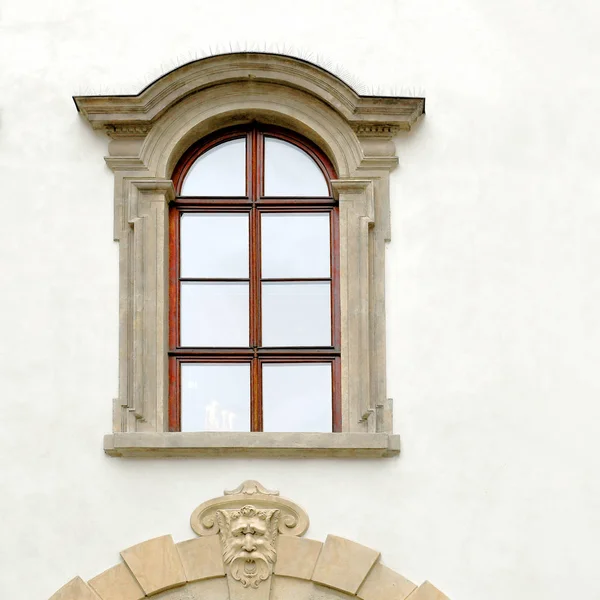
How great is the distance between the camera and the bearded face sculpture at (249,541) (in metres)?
11.0

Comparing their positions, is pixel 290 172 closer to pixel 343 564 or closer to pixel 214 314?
pixel 214 314

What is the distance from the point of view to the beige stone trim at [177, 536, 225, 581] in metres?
11.0

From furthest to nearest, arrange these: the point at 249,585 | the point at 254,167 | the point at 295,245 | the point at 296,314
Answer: the point at 254,167
the point at 295,245
the point at 296,314
the point at 249,585

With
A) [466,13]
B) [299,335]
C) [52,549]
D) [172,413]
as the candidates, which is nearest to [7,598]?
[52,549]

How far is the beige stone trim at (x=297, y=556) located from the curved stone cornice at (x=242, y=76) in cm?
271

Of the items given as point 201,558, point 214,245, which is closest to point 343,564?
point 201,558

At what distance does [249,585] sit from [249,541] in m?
0.26

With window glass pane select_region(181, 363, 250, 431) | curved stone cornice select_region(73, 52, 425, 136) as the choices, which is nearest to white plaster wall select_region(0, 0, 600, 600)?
curved stone cornice select_region(73, 52, 425, 136)

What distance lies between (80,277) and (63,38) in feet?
5.51

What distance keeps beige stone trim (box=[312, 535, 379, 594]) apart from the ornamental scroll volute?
0.68ft

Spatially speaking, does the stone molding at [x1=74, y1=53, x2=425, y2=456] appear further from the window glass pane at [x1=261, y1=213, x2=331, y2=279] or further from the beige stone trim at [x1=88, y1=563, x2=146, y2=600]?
the beige stone trim at [x1=88, y1=563, x2=146, y2=600]

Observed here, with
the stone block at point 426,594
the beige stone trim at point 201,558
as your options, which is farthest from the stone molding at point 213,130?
the stone block at point 426,594

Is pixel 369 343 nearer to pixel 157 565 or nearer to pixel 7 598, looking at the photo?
pixel 157 565

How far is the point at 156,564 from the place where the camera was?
36.3ft
